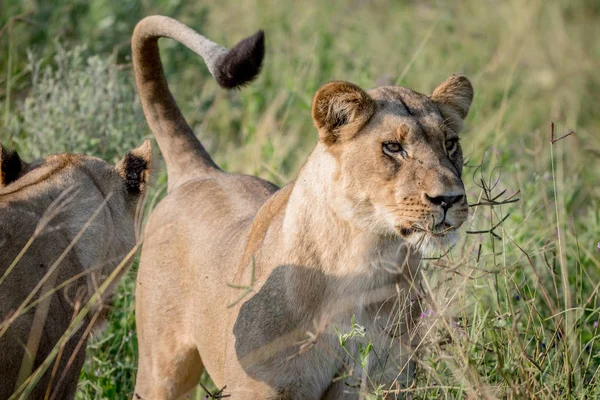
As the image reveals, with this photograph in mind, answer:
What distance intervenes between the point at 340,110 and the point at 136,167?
854 mm

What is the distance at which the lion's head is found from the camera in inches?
Result: 129

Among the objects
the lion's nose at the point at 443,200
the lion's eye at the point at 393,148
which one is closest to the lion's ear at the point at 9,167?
the lion's eye at the point at 393,148

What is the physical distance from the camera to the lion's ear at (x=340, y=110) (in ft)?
11.3

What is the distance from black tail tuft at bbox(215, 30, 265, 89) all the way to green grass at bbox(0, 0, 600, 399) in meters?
0.92

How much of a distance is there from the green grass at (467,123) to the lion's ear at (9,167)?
97 cm

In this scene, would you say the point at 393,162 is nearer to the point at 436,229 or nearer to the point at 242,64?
the point at 436,229

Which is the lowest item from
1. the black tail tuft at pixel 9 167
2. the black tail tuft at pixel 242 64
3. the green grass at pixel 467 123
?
the green grass at pixel 467 123

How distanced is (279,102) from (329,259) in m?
3.65

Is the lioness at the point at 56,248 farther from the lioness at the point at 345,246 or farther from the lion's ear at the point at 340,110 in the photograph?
the lion's ear at the point at 340,110

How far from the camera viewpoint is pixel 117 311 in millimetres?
4812

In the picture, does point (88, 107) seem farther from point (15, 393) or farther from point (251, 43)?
point (15, 393)

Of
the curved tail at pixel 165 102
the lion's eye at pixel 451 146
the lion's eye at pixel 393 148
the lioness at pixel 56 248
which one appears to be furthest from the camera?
the curved tail at pixel 165 102

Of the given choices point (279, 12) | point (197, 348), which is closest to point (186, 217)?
point (197, 348)

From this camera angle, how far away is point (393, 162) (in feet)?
11.1
